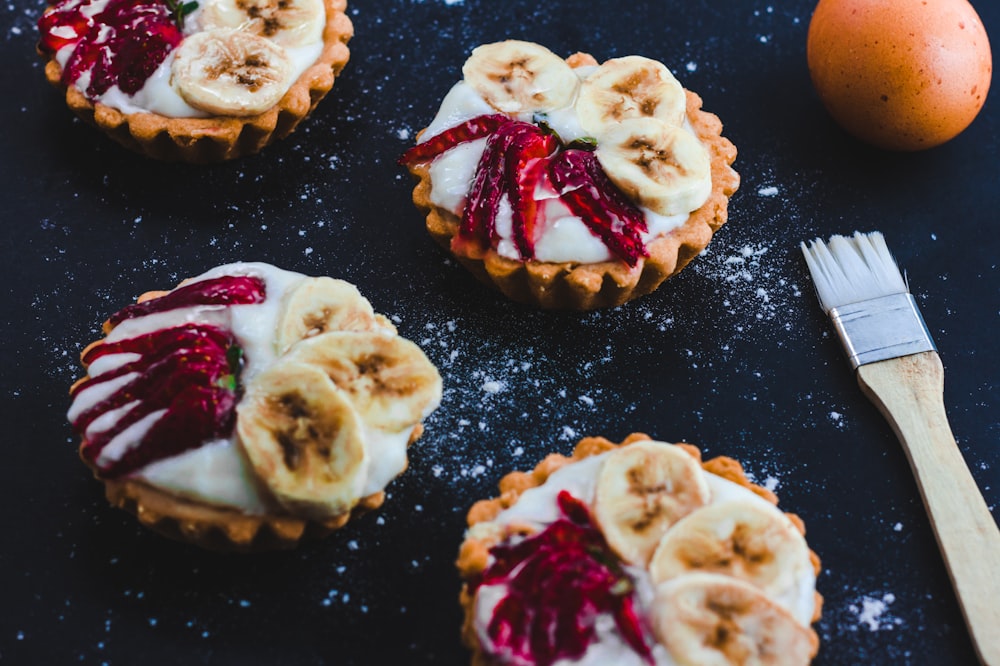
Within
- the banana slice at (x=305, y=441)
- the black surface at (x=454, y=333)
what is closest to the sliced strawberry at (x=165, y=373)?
the banana slice at (x=305, y=441)

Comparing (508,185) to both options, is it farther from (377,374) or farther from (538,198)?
(377,374)

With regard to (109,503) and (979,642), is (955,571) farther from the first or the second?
(109,503)

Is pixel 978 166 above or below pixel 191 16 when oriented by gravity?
below

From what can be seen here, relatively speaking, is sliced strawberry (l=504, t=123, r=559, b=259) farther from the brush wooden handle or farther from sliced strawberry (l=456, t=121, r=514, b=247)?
the brush wooden handle

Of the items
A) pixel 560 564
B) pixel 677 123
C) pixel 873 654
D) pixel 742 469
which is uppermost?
pixel 677 123

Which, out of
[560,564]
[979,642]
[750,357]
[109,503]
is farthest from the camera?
[750,357]

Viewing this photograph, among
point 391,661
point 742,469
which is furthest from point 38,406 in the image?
point 742,469

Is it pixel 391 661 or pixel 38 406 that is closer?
pixel 391 661
